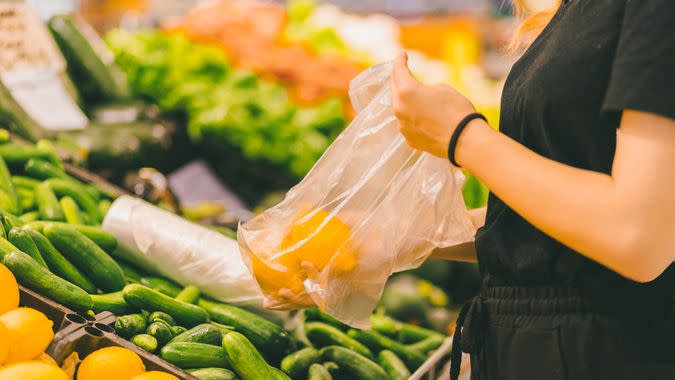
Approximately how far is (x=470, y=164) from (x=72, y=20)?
11.2 feet

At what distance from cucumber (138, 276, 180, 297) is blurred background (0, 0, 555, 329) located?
0.79 meters

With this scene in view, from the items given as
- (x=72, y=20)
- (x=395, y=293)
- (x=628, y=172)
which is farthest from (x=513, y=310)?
(x=72, y=20)

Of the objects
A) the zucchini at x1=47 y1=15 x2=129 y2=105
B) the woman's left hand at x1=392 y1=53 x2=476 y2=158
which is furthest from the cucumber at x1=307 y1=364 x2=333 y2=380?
the zucchini at x1=47 y1=15 x2=129 y2=105

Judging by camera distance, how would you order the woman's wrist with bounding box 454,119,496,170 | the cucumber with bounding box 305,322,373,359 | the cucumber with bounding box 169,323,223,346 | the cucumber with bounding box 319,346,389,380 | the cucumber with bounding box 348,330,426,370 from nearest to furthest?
the woman's wrist with bounding box 454,119,496,170, the cucumber with bounding box 169,323,223,346, the cucumber with bounding box 319,346,389,380, the cucumber with bounding box 305,322,373,359, the cucumber with bounding box 348,330,426,370

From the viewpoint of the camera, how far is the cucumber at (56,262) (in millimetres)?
1835

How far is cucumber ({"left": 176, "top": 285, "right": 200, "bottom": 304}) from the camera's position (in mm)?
2025

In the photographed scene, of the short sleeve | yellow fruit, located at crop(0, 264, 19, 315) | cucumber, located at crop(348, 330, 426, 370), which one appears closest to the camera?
the short sleeve

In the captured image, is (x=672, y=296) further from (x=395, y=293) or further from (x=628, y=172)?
(x=395, y=293)

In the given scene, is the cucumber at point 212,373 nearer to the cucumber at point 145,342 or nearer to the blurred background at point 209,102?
the cucumber at point 145,342

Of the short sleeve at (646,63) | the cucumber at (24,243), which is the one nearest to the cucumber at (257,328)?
the cucumber at (24,243)

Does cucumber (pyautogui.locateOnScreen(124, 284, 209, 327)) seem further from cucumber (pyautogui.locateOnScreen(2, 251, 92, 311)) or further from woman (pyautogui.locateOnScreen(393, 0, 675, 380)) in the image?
woman (pyautogui.locateOnScreen(393, 0, 675, 380))

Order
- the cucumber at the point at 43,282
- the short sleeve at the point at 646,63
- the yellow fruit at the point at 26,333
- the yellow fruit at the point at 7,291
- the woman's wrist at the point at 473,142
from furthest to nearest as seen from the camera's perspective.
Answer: the cucumber at the point at 43,282 → the yellow fruit at the point at 7,291 → the yellow fruit at the point at 26,333 → the woman's wrist at the point at 473,142 → the short sleeve at the point at 646,63

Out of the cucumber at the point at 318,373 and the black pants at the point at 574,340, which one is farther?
the cucumber at the point at 318,373

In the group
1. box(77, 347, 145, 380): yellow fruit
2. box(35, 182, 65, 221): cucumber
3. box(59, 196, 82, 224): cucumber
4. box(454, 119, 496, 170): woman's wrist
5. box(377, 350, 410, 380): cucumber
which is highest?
box(454, 119, 496, 170): woman's wrist
